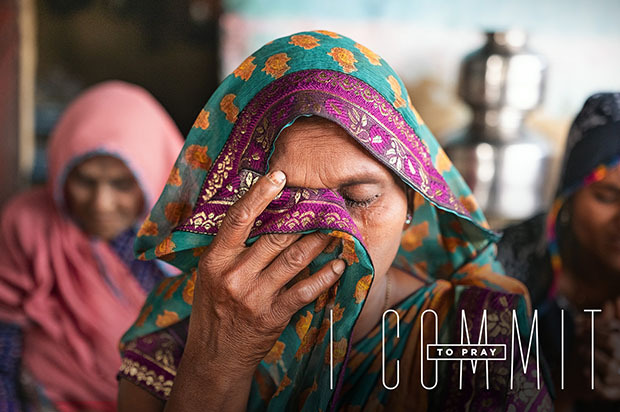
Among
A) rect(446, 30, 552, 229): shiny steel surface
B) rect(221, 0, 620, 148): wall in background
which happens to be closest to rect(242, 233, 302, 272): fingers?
rect(446, 30, 552, 229): shiny steel surface

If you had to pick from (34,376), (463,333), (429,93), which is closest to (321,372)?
(463,333)

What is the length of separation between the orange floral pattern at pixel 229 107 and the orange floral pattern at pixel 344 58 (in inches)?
7.9

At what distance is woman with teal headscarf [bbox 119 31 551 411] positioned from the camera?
1.03 metres

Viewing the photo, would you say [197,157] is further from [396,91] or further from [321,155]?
[396,91]

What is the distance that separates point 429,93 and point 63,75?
6.21 feet

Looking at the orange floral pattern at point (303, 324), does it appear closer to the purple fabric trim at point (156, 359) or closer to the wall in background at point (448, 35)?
the purple fabric trim at point (156, 359)

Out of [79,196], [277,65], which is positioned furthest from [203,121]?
[79,196]

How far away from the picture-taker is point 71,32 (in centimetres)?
→ 319

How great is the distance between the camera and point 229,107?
1151 mm

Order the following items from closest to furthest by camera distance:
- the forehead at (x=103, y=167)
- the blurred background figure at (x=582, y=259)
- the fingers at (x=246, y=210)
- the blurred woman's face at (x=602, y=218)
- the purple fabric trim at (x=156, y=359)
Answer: the fingers at (x=246, y=210), the purple fabric trim at (x=156, y=359), the blurred background figure at (x=582, y=259), the blurred woman's face at (x=602, y=218), the forehead at (x=103, y=167)

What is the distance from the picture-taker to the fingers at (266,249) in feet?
3.33

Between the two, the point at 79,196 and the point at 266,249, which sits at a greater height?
the point at 266,249

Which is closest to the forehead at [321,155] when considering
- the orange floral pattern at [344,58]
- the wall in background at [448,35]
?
the orange floral pattern at [344,58]

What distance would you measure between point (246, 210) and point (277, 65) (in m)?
0.28
